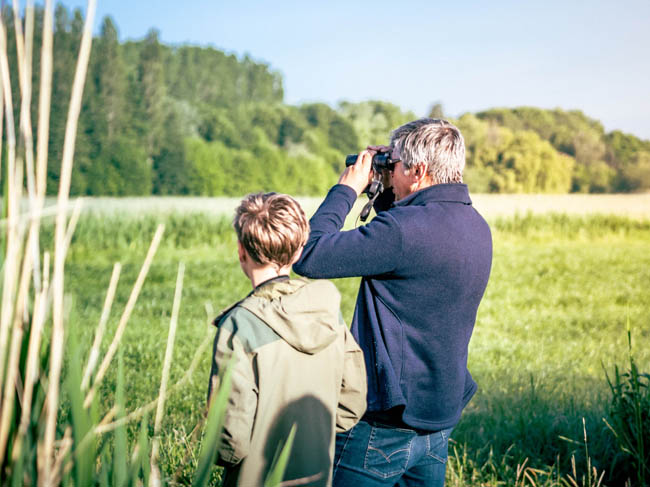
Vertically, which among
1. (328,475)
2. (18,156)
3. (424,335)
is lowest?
(328,475)

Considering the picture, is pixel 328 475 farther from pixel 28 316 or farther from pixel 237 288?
pixel 237 288

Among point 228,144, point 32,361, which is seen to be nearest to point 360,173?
point 32,361

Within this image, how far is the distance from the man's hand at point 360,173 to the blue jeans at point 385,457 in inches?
32.0

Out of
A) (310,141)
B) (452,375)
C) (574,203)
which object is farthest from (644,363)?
(310,141)

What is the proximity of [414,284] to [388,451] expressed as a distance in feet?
1.79

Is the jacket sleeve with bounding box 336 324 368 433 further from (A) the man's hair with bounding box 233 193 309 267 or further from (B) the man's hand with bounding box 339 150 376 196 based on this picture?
(B) the man's hand with bounding box 339 150 376 196

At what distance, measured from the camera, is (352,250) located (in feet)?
6.60

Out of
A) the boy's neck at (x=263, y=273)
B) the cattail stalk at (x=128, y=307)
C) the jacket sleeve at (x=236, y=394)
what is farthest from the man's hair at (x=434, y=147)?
the cattail stalk at (x=128, y=307)

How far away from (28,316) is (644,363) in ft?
21.7

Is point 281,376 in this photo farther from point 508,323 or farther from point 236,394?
point 508,323

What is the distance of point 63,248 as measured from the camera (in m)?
1.08

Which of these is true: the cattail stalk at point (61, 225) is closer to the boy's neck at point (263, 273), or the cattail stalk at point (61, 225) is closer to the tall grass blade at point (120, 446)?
the tall grass blade at point (120, 446)

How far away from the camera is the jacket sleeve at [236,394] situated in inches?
72.6

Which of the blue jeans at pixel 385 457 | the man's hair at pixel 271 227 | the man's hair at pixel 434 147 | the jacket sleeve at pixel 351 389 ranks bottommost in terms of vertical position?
A: the blue jeans at pixel 385 457
